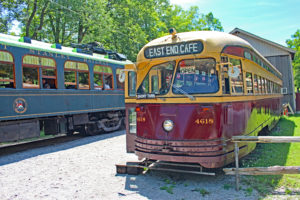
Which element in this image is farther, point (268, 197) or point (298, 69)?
point (298, 69)

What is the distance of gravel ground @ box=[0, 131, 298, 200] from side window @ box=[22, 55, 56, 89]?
2.64 meters

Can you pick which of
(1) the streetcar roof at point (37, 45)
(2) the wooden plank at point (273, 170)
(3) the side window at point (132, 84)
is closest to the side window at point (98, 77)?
(1) the streetcar roof at point (37, 45)

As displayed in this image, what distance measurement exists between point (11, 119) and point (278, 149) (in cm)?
782

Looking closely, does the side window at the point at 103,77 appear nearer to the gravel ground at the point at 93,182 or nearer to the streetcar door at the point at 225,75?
the gravel ground at the point at 93,182

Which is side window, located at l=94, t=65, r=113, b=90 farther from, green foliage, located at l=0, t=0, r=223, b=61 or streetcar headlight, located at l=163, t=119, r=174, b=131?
green foliage, located at l=0, t=0, r=223, b=61

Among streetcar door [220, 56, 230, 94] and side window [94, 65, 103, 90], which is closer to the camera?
streetcar door [220, 56, 230, 94]

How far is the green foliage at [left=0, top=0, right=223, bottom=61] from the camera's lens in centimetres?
2160

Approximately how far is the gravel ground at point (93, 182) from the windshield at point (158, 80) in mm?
1735

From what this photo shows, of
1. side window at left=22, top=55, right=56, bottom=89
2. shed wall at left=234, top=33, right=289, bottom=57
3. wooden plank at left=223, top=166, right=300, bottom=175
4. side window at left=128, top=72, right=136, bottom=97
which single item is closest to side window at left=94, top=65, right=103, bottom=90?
side window at left=22, top=55, right=56, bottom=89

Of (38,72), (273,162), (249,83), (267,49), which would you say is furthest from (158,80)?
(267,49)

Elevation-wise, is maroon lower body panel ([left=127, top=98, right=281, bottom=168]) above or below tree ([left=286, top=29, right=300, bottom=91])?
below

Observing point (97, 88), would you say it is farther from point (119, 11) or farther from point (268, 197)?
point (119, 11)

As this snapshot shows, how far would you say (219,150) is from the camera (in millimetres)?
4957

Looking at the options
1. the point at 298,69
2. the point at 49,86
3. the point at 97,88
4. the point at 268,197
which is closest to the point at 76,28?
the point at 97,88
